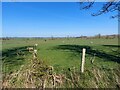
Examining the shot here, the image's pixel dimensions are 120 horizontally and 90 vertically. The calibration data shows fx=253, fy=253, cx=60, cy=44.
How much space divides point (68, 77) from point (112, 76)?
220 centimetres

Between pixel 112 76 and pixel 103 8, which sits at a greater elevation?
pixel 103 8

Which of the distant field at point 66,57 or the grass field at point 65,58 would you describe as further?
the distant field at point 66,57

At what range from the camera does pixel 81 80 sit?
1214 cm

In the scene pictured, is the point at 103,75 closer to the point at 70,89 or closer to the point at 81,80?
the point at 81,80

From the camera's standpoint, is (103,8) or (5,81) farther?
(103,8)

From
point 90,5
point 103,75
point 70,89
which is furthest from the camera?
point 90,5

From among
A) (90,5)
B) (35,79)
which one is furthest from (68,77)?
(90,5)

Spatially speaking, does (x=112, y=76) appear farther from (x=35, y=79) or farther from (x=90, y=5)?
(x=90, y=5)

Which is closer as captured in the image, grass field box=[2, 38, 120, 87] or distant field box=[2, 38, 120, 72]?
grass field box=[2, 38, 120, 87]

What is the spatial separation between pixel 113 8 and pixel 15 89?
8.46 meters

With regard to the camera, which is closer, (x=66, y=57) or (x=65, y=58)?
(x=65, y=58)

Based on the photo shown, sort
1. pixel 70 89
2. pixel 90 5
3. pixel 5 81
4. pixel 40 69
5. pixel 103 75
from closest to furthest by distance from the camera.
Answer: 1. pixel 70 89
2. pixel 5 81
3. pixel 103 75
4. pixel 40 69
5. pixel 90 5

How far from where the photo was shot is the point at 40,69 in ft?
45.1

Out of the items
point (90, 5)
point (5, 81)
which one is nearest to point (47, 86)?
point (5, 81)
